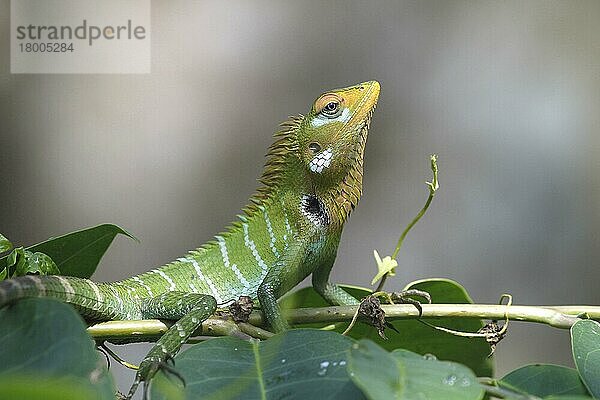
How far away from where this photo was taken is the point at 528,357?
9.08 feet

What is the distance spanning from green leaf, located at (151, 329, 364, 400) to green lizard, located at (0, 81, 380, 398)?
422 mm

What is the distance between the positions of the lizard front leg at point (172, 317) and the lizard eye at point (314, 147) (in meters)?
0.32

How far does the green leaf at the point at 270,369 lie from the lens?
475mm

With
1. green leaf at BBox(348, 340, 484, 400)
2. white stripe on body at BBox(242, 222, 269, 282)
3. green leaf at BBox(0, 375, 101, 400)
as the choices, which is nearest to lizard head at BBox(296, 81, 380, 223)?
white stripe on body at BBox(242, 222, 269, 282)

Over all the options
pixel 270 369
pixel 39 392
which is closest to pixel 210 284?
pixel 270 369

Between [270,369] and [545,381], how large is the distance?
243 millimetres

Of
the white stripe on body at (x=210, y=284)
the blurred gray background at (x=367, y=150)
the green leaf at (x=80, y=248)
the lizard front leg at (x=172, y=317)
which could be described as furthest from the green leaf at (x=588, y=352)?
the blurred gray background at (x=367, y=150)

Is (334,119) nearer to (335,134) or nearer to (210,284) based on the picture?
(335,134)

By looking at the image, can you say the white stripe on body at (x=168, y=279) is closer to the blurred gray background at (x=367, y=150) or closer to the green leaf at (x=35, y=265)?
the green leaf at (x=35, y=265)

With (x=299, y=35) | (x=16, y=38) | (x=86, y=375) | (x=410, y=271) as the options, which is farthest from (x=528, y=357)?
(x=86, y=375)

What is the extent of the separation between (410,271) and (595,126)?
0.95 meters

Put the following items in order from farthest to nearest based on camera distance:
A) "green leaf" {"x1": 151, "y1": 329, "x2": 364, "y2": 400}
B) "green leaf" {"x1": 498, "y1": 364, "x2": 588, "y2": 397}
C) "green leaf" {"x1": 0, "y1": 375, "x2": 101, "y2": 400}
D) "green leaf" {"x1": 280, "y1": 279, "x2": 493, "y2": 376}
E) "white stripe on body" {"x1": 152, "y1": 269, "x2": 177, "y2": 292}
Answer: "white stripe on body" {"x1": 152, "y1": 269, "x2": 177, "y2": 292}
"green leaf" {"x1": 280, "y1": 279, "x2": 493, "y2": 376}
"green leaf" {"x1": 498, "y1": 364, "x2": 588, "y2": 397}
"green leaf" {"x1": 151, "y1": 329, "x2": 364, "y2": 400}
"green leaf" {"x1": 0, "y1": 375, "x2": 101, "y2": 400}

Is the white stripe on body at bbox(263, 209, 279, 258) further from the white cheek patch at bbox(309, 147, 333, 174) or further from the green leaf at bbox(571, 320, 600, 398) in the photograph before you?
the green leaf at bbox(571, 320, 600, 398)

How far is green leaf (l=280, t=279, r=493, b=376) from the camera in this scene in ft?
2.93
